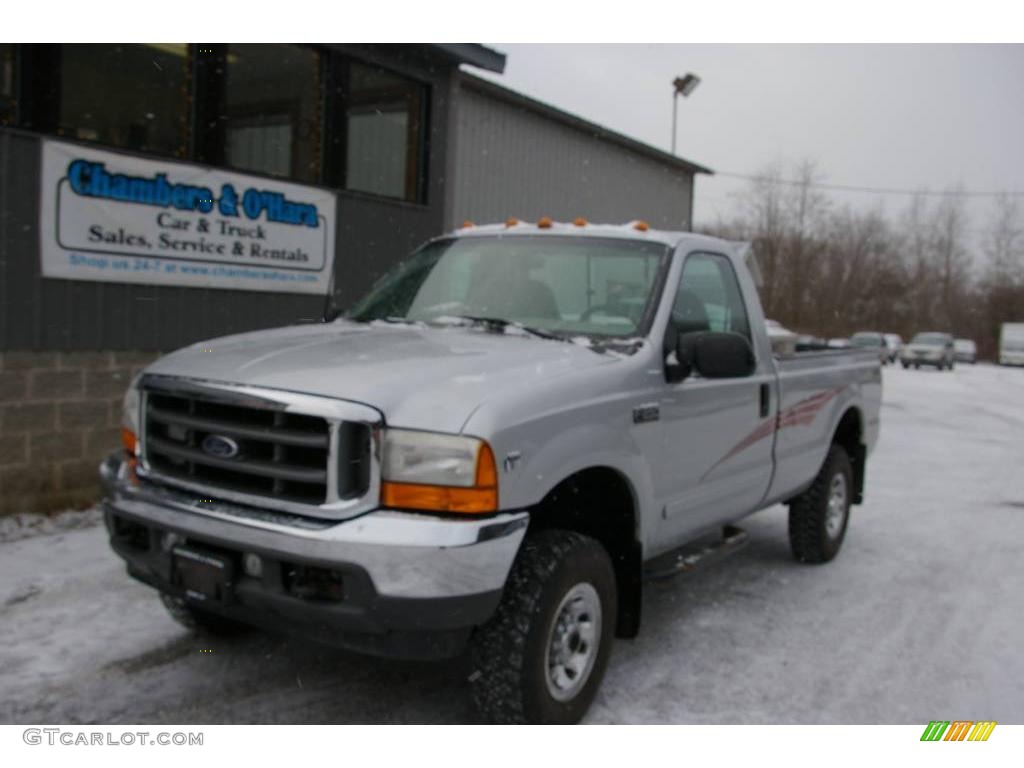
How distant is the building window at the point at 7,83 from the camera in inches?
258

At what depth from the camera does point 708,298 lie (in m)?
4.78

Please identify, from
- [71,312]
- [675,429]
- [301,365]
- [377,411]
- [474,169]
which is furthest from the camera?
[474,169]

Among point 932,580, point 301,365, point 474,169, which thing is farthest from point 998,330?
point 301,365

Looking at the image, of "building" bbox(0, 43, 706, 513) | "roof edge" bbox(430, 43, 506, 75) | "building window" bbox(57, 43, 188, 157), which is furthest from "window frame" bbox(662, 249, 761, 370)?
"roof edge" bbox(430, 43, 506, 75)

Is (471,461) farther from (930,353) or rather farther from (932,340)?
(932,340)

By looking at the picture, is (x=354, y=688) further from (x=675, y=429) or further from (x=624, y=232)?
(x=624, y=232)

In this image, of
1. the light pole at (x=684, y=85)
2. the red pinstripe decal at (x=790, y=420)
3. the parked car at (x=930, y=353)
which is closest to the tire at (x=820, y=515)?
the red pinstripe decal at (x=790, y=420)

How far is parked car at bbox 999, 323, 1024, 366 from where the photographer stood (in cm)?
4956

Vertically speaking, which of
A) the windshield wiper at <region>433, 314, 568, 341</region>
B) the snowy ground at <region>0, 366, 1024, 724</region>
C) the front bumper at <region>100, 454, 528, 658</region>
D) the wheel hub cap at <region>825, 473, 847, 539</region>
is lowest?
the snowy ground at <region>0, 366, 1024, 724</region>

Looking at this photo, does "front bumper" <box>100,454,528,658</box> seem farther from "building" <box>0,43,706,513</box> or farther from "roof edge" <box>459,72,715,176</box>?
"roof edge" <box>459,72,715,176</box>

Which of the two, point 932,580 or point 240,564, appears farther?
point 932,580

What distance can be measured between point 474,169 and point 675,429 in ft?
30.1

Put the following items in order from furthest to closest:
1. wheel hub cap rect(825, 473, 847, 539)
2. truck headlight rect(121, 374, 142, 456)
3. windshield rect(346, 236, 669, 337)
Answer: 1. wheel hub cap rect(825, 473, 847, 539)
2. windshield rect(346, 236, 669, 337)
3. truck headlight rect(121, 374, 142, 456)

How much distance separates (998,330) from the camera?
59250 millimetres
